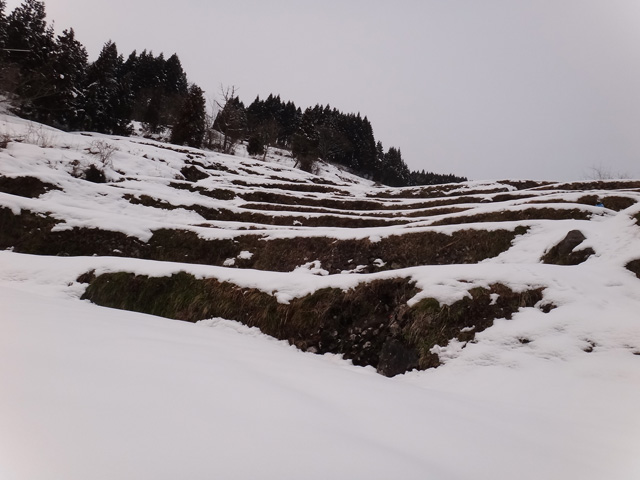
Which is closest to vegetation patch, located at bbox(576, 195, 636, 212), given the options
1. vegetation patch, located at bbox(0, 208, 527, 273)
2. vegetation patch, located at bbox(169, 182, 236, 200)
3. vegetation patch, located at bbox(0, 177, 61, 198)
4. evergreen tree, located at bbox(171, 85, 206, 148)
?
vegetation patch, located at bbox(0, 208, 527, 273)

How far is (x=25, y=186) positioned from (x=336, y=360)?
20509mm

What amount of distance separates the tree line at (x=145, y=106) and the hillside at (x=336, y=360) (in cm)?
2912

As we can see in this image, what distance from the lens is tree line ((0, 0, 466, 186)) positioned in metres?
50.4

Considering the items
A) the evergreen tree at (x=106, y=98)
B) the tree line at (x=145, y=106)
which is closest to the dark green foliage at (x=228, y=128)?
the tree line at (x=145, y=106)

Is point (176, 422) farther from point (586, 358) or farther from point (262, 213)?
point (262, 213)

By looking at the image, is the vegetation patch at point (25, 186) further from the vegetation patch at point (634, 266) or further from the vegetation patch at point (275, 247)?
the vegetation patch at point (634, 266)

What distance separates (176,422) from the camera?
1.82 meters

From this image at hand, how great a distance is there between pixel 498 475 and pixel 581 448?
3.32 ft

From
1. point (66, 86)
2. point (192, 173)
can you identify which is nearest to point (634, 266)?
point (192, 173)

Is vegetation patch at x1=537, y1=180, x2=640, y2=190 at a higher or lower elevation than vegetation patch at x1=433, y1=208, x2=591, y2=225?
higher

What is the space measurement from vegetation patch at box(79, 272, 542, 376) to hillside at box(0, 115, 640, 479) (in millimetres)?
32

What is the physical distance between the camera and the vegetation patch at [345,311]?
524cm

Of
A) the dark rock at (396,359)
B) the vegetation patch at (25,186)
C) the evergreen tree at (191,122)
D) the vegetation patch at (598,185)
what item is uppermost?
the evergreen tree at (191,122)

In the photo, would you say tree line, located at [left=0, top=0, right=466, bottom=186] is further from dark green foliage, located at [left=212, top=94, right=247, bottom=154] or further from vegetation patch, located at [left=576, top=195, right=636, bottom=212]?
vegetation patch, located at [left=576, top=195, right=636, bottom=212]
